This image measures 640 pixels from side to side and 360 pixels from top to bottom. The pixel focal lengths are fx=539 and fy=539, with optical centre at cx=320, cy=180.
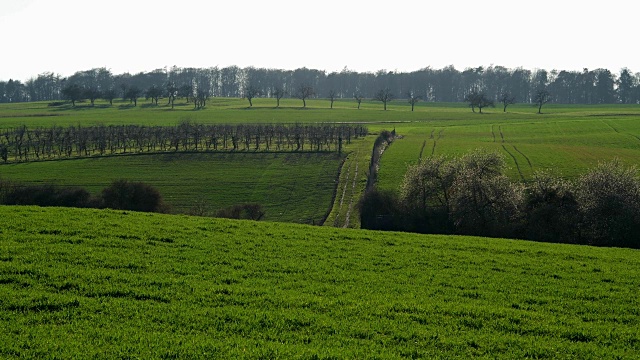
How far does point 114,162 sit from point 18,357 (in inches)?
3216

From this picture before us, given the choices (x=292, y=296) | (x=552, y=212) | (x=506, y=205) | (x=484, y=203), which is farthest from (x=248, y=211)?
(x=292, y=296)

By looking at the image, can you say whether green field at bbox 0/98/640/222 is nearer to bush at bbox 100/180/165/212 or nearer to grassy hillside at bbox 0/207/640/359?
bush at bbox 100/180/165/212

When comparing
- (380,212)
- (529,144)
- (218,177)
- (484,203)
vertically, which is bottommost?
(380,212)

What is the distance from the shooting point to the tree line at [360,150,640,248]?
1633 inches

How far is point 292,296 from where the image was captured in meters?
15.3

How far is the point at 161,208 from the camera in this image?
172 ft

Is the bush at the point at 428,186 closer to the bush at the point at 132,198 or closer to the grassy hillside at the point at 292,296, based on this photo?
the bush at the point at 132,198

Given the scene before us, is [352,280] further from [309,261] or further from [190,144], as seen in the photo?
[190,144]

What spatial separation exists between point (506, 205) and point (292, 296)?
3595 cm

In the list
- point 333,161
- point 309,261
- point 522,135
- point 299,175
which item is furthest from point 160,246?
point 522,135

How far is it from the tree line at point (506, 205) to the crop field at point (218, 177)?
1076cm

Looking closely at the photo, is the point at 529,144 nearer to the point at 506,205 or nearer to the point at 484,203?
the point at 506,205

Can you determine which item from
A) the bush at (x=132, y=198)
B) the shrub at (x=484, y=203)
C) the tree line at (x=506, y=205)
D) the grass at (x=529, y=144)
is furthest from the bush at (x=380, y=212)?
the bush at (x=132, y=198)

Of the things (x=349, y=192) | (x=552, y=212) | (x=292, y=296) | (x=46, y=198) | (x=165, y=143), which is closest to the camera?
(x=292, y=296)
